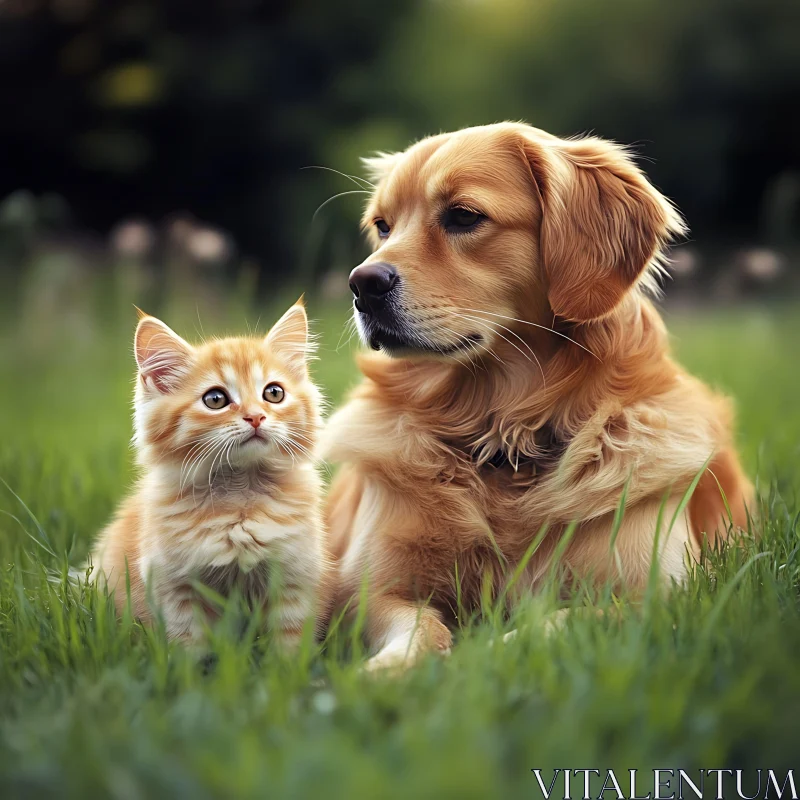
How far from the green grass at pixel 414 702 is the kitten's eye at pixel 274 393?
2.08ft

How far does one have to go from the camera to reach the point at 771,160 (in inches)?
550

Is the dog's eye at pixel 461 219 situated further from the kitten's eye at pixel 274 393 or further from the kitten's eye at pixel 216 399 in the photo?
the kitten's eye at pixel 216 399

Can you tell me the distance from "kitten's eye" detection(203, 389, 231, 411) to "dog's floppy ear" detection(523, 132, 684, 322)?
3.18 feet

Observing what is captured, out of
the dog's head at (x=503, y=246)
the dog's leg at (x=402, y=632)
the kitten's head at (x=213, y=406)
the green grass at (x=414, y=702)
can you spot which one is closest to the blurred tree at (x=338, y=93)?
the dog's head at (x=503, y=246)

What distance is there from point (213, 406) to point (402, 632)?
29.2 inches

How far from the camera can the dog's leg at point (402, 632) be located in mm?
1989

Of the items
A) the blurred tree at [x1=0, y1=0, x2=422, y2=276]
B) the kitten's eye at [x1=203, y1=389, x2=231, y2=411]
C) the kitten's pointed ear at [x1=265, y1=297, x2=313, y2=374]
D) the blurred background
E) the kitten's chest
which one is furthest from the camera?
the blurred tree at [x1=0, y1=0, x2=422, y2=276]

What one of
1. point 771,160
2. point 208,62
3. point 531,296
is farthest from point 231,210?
point 531,296

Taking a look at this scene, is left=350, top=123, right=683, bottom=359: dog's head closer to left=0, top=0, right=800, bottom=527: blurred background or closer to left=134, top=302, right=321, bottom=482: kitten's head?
left=134, top=302, right=321, bottom=482: kitten's head

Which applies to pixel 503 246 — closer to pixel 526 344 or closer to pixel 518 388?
pixel 526 344

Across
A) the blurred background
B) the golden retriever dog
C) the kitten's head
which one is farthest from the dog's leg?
the blurred background

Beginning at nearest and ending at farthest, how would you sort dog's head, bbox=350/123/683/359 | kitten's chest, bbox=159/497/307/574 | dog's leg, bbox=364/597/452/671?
dog's leg, bbox=364/597/452/671 < kitten's chest, bbox=159/497/307/574 < dog's head, bbox=350/123/683/359

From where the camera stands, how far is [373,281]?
2.56 meters

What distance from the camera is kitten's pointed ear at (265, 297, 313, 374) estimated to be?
247cm
